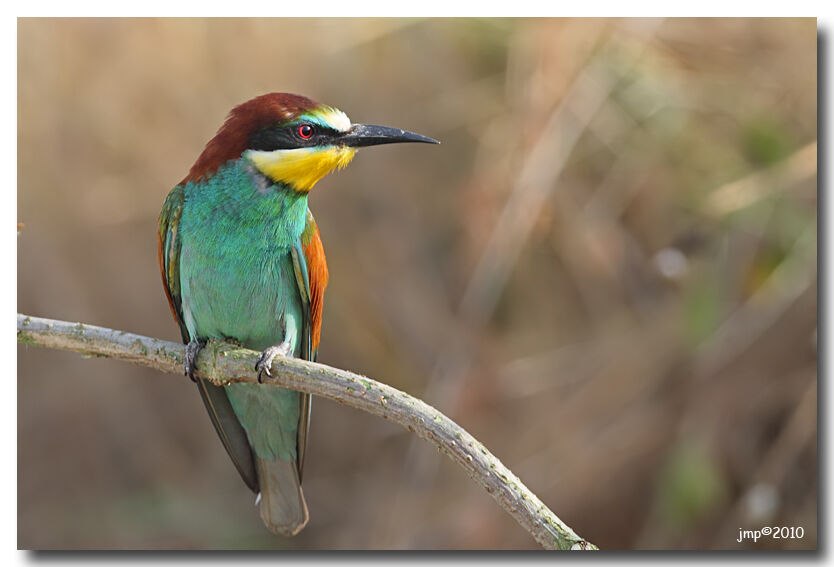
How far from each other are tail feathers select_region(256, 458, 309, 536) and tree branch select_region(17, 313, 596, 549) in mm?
418

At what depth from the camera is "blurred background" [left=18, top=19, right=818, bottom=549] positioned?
2.63 meters

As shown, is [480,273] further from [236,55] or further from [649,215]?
[236,55]

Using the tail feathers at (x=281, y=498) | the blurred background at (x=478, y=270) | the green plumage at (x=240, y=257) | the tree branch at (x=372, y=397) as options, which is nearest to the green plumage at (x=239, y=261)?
the green plumage at (x=240, y=257)

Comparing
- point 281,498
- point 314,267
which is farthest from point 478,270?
point 281,498

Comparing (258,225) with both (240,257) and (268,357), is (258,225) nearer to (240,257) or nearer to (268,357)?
(240,257)

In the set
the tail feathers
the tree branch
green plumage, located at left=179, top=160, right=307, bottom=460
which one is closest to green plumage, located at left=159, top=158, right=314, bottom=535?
green plumage, located at left=179, top=160, right=307, bottom=460

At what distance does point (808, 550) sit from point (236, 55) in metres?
2.21

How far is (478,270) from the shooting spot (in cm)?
284

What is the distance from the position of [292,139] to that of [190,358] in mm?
570

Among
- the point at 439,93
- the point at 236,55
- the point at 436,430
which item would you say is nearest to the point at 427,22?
the point at 439,93

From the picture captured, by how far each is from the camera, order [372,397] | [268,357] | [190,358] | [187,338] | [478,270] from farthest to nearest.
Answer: [478,270] < [187,338] < [190,358] < [268,357] < [372,397]


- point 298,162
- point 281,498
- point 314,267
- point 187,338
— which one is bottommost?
point 281,498

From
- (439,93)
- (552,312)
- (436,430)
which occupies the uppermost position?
(439,93)

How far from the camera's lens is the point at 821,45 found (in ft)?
8.10
